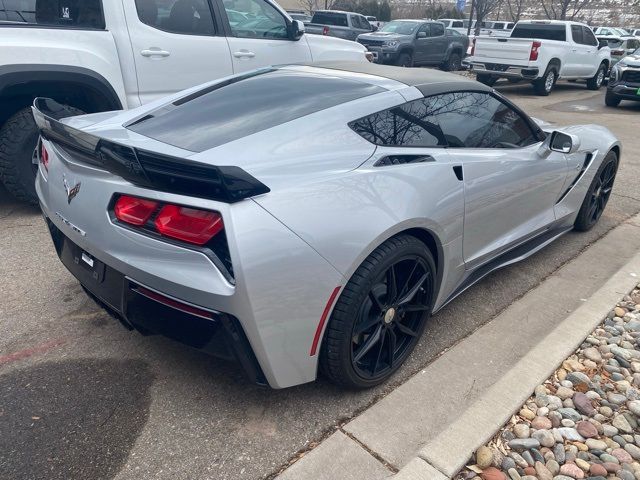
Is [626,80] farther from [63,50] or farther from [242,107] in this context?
[242,107]

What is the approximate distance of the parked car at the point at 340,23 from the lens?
712 inches

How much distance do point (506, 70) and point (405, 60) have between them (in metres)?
3.35

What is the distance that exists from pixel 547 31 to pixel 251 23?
1156 cm

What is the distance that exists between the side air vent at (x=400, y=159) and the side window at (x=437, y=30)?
51.2 feet

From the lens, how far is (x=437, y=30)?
17.2 m

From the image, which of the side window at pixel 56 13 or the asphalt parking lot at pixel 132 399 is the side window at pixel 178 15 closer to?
the side window at pixel 56 13

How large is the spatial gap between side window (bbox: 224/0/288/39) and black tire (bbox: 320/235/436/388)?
3.89m

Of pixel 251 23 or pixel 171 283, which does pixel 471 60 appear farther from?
pixel 171 283

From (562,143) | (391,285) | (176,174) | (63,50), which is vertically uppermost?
(63,50)

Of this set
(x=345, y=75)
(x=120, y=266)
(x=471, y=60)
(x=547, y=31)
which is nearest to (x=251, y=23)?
(x=345, y=75)

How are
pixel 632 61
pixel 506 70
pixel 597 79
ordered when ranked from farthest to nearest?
pixel 597 79 → pixel 506 70 → pixel 632 61

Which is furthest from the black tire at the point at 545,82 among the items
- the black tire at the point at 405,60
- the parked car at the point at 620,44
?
the parked car at the point at 620,44

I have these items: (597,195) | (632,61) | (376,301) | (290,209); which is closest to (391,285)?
(376,301)

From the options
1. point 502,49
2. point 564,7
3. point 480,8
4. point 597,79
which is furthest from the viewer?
point 564,7
